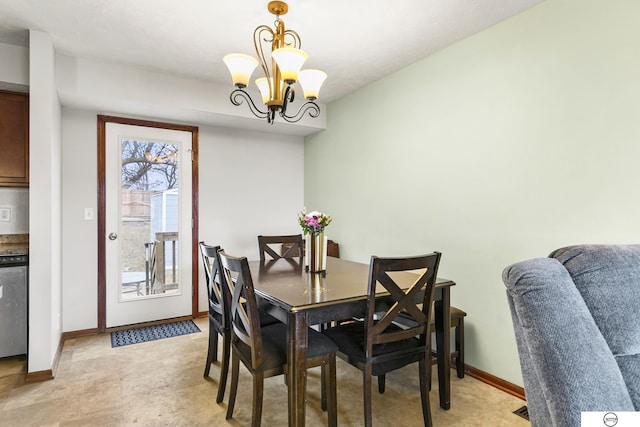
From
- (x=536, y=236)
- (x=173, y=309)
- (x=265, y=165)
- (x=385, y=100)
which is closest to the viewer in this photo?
(x=536, y=236)

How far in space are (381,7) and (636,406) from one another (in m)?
2.23

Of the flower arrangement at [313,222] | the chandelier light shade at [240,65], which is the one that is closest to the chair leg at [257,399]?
the flower arrangement at [313,222]

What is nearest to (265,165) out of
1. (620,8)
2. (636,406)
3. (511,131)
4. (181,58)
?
(181,58)

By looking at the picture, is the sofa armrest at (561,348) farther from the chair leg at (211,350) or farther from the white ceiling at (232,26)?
the chair leg at (211,350)

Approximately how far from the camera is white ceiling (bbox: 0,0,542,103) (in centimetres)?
221

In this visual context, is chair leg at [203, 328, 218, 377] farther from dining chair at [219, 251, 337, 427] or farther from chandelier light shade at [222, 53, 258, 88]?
chandelier light shade at [222, 53, 258, 88]

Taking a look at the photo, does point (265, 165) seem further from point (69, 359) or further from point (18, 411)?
point (18, 411)

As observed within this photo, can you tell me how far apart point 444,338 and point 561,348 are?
137 cm

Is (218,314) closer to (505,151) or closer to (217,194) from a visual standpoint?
(217,194)

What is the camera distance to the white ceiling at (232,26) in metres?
2.21

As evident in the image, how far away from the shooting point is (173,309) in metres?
3.81

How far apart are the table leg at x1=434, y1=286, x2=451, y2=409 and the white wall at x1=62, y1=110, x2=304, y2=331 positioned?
2.57 meters

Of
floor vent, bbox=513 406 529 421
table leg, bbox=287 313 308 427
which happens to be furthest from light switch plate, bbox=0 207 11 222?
floor vent, bbox=513 406 529 421

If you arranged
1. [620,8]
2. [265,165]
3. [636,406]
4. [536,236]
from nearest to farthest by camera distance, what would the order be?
[636,406] → [620,8] → [536,236] → [265,165]
